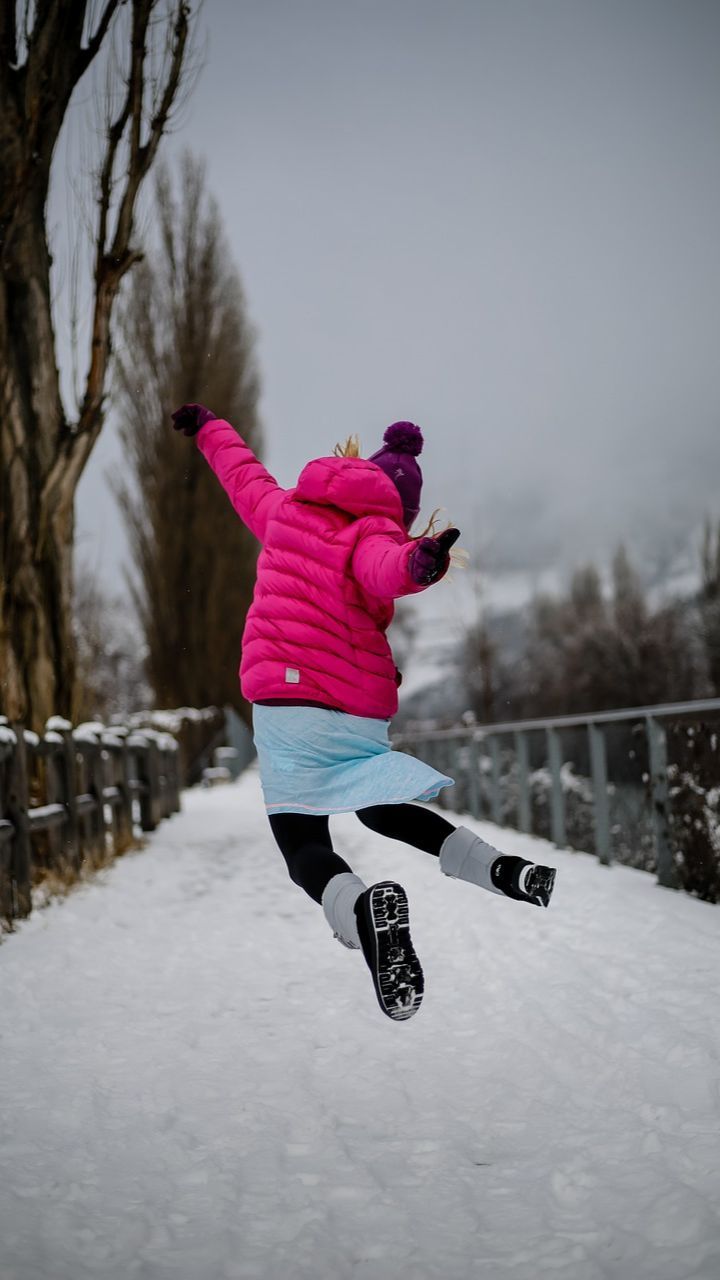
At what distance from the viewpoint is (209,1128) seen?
8.21ft

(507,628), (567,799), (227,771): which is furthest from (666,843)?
(507,628)

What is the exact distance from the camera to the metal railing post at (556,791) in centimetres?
804

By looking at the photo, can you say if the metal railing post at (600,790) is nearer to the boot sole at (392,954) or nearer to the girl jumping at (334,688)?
the girl jumping at (334,688)

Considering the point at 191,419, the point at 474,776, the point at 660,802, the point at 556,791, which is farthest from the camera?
the point at 474,776

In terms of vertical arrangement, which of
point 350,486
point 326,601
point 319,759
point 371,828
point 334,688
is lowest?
point 371,828

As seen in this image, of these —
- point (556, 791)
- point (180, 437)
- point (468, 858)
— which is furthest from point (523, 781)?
point (180, 437)

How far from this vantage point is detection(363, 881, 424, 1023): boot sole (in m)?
2.42

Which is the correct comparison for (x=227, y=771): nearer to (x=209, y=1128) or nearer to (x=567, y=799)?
(x=567, y=799)

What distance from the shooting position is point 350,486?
2881mm

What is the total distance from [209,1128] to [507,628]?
35.4 m

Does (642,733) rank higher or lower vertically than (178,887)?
higher

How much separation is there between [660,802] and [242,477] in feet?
11.3

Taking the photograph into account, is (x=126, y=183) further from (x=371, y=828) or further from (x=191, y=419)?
(x=371, y=828)

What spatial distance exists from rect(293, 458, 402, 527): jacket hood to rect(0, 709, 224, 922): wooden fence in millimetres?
2880
